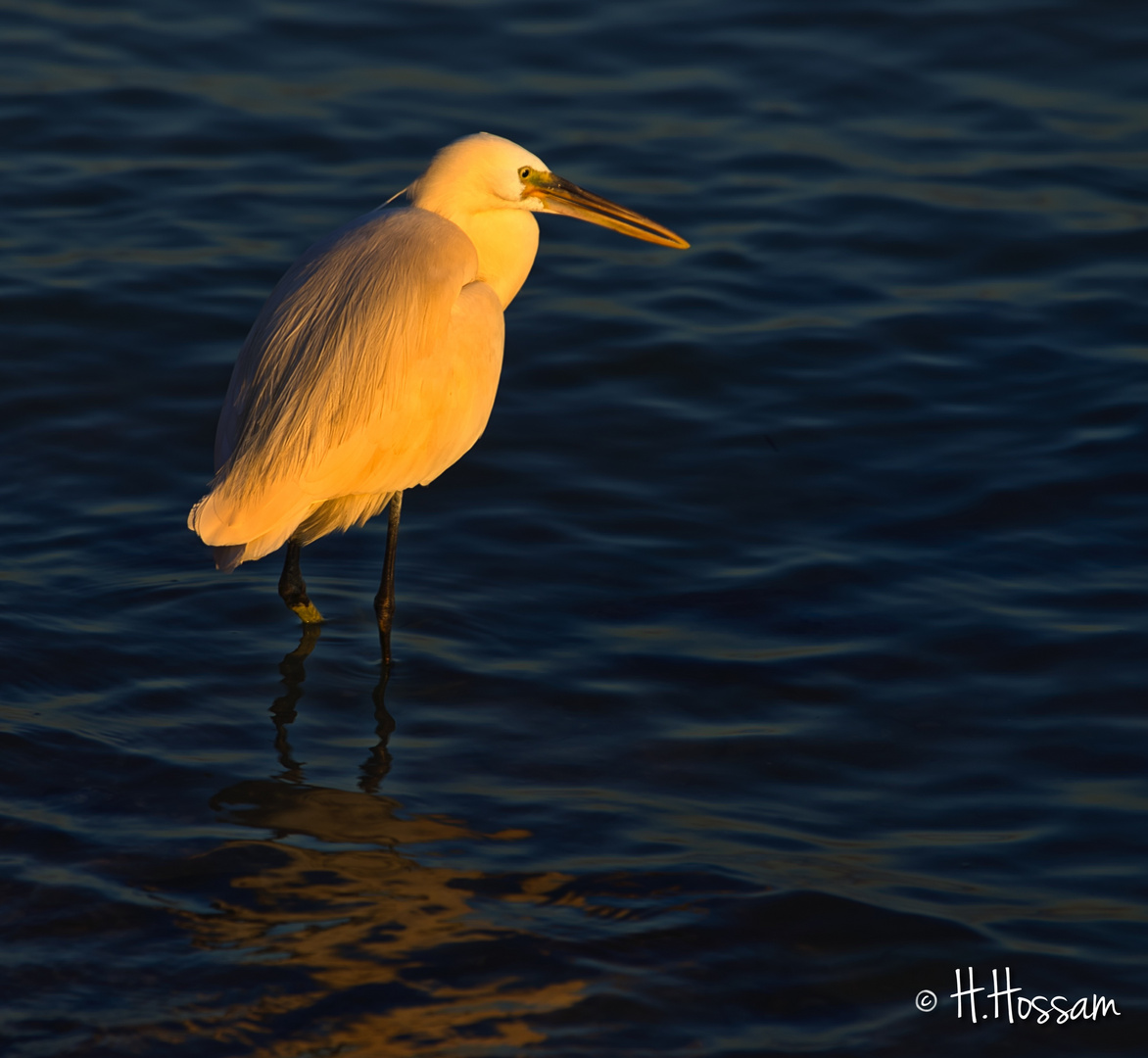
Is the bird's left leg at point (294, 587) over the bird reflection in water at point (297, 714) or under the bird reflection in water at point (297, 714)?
over

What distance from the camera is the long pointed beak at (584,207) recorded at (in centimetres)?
629

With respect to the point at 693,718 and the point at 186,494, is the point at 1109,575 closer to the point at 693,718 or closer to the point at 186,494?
the point at 693,718

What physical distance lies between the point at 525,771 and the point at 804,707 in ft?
3.43

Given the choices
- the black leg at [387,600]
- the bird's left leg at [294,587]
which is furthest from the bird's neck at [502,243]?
the bird's left leg at [294,587]

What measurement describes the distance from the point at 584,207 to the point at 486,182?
427mm

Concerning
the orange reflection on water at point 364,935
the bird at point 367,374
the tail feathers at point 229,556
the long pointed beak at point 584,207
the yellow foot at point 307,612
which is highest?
the long pointed beak at point 584,207

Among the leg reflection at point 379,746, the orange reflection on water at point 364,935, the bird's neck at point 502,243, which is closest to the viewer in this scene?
the orange reflection on water at point 364,935

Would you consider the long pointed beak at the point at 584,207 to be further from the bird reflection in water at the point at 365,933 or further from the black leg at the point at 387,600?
the bird reflection in water at the point at 365,933

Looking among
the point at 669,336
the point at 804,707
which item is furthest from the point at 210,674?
the point at 669,336

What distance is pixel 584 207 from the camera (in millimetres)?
6395

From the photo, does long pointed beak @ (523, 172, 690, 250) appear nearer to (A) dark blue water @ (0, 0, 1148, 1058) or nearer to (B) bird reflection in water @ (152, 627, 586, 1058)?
(A) dark blue water @ (0, 0, 1148, 1058)

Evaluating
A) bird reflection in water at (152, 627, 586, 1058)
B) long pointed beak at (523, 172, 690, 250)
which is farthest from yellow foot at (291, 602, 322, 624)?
long pointed beak at (523, 172, 690, 250)

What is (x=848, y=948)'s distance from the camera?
4.59 meters

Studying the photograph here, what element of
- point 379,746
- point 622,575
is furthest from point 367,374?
point 622,575
